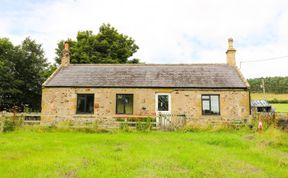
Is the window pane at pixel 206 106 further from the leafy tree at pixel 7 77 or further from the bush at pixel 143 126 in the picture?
the leafy tree at pixel 7 77

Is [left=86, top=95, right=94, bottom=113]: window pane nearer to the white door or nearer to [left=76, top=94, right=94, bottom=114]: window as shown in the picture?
[left=76, top=94, right=94, bottom=114]: window

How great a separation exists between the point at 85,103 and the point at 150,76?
210 inches

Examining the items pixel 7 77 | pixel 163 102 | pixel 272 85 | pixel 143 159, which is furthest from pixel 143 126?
pixel 272 85

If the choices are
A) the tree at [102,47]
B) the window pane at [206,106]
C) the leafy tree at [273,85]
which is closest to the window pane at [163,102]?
the window pane at [206,106]

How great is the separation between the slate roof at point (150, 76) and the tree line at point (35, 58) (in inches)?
275

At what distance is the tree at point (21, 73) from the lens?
1085 inches

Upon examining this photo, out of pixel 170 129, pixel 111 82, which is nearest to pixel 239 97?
pixel 170 129

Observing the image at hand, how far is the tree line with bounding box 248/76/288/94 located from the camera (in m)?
77.4

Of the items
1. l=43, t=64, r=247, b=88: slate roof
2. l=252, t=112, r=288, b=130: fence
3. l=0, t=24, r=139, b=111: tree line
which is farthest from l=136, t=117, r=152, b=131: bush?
l=0, t=24, r=139, b=111: tree line

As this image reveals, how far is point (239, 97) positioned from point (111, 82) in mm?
9323

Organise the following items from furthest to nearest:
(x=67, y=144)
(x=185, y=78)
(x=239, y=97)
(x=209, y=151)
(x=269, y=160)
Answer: (x=185, y=78) → (x=239, y=97) → (x=67, y=144) → (x=209, y=151) → (x=269, y=160)

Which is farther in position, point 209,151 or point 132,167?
point 209,151

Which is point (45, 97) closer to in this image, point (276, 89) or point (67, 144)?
point (67, 144)

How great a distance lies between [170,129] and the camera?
15.4 metres
